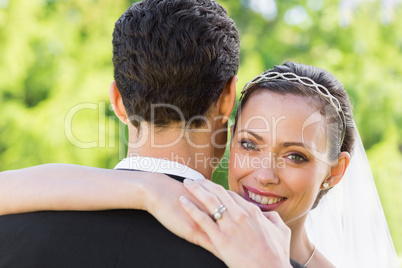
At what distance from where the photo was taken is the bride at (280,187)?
189 centimetres

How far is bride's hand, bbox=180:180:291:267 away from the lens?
5.93 ft

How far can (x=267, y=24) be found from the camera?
430 inches

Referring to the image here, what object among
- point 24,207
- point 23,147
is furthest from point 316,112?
point 23,147

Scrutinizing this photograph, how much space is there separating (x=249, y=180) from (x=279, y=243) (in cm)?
98

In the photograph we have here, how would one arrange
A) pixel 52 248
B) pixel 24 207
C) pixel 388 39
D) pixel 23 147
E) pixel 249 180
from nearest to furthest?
pixel 52 248 → pixel 24 207 → pixel 249 180 → pixel 23 147 → pixel 388 39

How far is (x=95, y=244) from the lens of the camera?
182 cm

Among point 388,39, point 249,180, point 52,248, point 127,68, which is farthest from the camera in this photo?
point 388,39

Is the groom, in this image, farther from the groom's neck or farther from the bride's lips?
the bride's lips

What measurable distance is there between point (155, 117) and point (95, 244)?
0.59 metres

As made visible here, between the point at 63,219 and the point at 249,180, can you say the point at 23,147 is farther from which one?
the point at 63,219

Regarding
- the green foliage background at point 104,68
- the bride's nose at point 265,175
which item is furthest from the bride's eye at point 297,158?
the green foliage background at point 104,68

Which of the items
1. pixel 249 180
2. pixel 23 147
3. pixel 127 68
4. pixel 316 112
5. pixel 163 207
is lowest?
pixel 23 147

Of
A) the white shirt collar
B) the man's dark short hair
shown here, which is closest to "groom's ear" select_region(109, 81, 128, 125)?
the man's dark short hair

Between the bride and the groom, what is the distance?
2.6 inches
